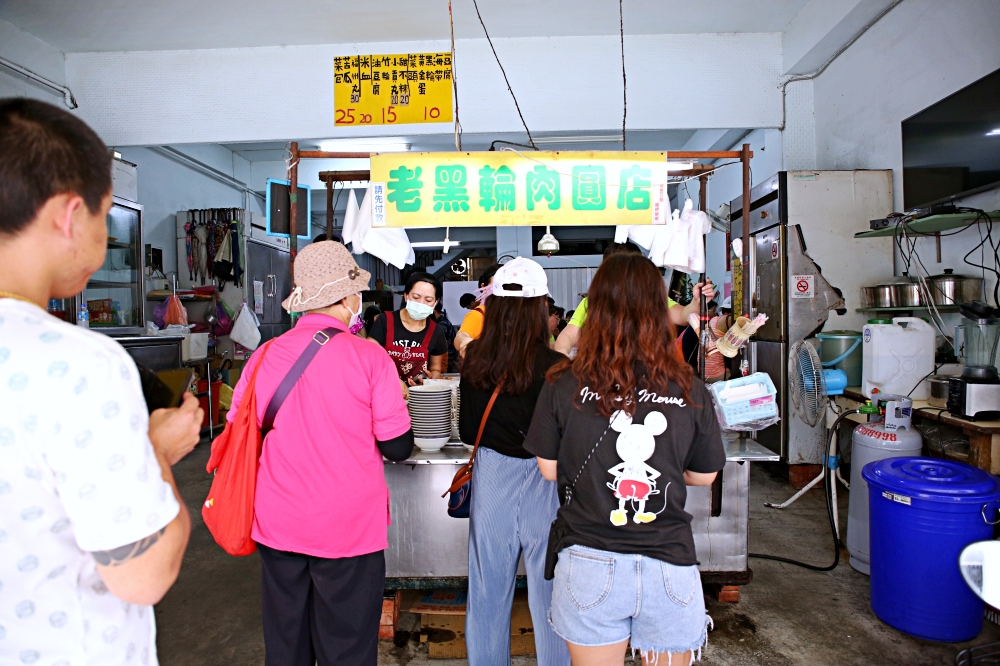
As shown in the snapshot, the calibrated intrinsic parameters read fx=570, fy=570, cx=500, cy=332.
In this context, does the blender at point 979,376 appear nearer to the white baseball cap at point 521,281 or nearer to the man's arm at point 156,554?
the white baseball cap at point 521,281

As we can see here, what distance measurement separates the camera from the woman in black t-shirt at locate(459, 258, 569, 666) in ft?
7.47

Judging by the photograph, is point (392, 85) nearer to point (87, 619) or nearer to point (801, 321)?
point (801, 321)

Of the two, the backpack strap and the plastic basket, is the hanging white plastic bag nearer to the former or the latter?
the backpack strap

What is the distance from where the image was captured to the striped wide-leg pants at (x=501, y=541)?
7.43 ft

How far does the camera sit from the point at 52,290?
2.93ft

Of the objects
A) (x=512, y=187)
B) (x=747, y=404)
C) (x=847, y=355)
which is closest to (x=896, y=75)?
(x=847, y=355)

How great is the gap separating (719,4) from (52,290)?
565 centimetres

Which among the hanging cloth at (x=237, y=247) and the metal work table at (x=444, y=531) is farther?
the hanging cloth at (x=237, y=247)

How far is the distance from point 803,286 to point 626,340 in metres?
4.21

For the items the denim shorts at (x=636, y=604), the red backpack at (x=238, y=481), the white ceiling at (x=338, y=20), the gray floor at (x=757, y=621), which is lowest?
the gray floor at (x=757, y=621)

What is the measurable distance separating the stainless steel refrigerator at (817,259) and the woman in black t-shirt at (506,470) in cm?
356

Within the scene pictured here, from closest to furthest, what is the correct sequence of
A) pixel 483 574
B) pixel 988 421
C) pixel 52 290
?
pixel 52 290
pixel 483 574
pixel 988 421

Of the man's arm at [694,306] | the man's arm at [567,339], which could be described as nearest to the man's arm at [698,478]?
the man's arm at [567,339]

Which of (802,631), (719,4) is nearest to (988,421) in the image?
(802,631)
